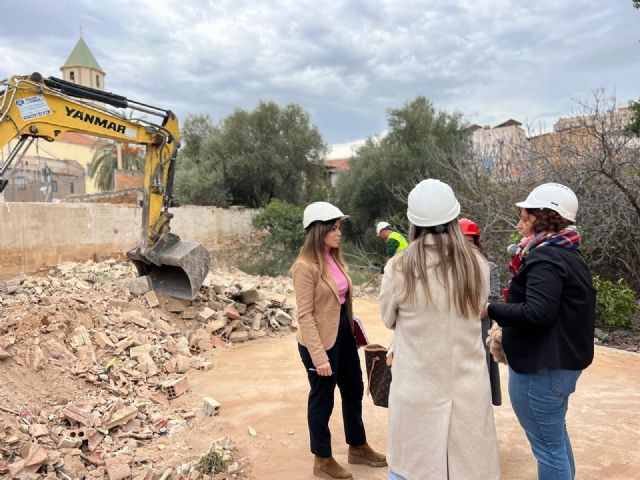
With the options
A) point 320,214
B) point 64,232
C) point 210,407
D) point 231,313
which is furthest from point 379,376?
point 64,232

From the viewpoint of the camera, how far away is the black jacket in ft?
6.94

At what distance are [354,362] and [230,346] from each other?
4765 millimetres

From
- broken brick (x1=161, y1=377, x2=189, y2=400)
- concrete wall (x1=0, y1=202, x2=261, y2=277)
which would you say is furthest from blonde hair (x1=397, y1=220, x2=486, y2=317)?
concrete wall (x1=0, y1=202, x2=261, y2=277)

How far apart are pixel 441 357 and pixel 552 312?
0.52 metres

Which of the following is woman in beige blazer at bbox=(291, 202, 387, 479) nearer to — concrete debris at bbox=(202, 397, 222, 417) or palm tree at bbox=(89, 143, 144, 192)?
concrete debris at bbox=(202, 397, 222, 417)

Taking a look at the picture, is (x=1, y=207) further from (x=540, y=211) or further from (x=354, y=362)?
(x=540, y=211)

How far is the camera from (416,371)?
6.81 feet

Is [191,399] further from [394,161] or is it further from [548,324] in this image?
[394,161]

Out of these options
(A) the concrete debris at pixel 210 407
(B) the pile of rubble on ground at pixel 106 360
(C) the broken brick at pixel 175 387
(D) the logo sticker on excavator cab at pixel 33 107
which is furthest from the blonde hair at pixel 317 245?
(D) the logo sticker on excavator cab at pixel 33 107

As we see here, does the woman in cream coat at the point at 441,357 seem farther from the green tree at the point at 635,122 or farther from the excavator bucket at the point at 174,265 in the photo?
the green tree at the point at 635,122

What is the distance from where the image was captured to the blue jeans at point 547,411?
221cm

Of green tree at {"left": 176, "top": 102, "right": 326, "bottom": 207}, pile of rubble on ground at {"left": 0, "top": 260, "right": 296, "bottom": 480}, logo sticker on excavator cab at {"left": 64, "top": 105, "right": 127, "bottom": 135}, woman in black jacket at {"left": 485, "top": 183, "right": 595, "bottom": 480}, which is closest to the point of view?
woman in black jacket at {"left": 485, "top": 183, "right": 595, "bottom": 480}

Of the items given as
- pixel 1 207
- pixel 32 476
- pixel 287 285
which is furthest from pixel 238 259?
pixel 32 476

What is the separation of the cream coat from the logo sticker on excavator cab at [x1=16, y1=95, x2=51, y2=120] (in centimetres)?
598
